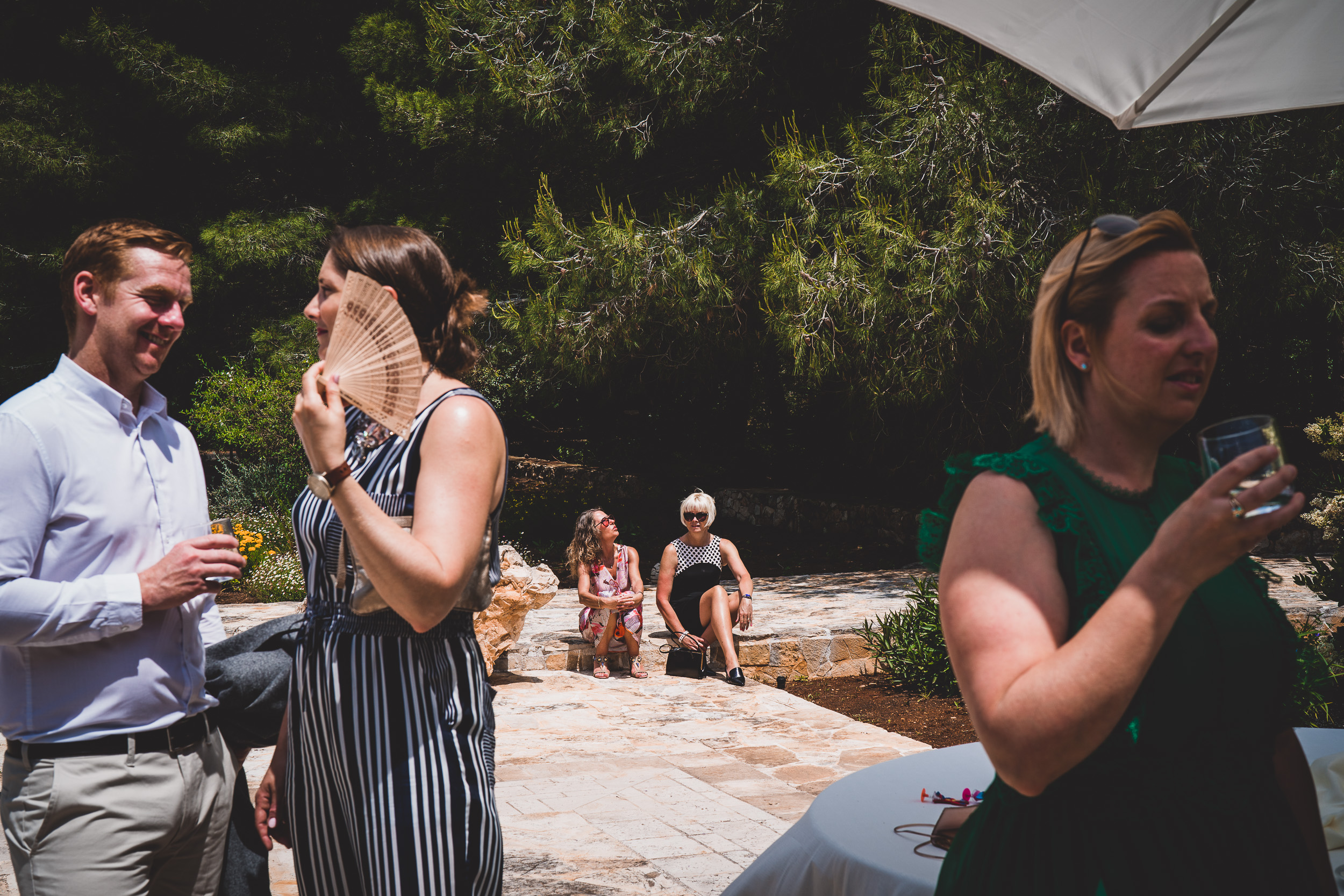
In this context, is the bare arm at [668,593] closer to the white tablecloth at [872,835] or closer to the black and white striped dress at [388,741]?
the white tablecloth at [872,835]

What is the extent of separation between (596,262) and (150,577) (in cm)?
967

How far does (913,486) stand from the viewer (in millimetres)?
15297

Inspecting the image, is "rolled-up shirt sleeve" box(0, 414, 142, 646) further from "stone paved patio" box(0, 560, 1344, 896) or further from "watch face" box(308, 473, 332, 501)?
"stone paved patio" box(0, 560, 1344, 896)

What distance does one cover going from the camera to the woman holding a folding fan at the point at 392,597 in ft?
5.28

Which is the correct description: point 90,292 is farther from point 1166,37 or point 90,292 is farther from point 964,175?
point 964,175

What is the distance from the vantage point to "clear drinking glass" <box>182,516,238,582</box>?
208cm

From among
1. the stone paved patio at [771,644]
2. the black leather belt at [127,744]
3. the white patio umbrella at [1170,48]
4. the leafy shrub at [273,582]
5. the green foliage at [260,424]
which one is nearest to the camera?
the black leather belt at [127,744]

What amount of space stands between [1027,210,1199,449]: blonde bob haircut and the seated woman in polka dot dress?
653 cm

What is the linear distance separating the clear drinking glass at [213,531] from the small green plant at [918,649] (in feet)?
18.9

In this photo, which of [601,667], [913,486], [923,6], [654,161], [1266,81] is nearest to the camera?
[923,6]

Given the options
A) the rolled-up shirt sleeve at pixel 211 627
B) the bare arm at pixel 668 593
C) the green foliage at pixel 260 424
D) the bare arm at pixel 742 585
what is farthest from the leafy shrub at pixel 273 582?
the rolled-up shirt sleeve at pixel 211 627

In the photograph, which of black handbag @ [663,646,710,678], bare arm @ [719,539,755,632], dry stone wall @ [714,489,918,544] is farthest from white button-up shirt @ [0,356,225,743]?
dry stone wall @ [714,489,918,544]

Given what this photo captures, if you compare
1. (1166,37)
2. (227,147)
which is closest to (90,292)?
(1166,37)

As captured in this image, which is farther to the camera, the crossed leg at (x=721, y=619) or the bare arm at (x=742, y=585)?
the bare arm at (x=742, y=585)
